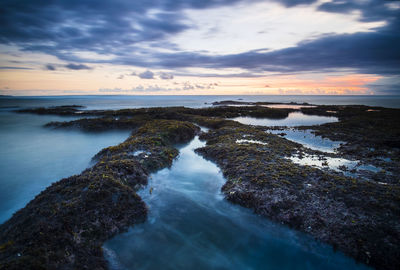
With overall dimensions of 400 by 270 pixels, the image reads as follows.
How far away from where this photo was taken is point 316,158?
17797mm

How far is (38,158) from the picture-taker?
21203 mm

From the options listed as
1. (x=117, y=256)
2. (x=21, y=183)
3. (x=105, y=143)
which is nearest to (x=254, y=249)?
(x=117, y=256)

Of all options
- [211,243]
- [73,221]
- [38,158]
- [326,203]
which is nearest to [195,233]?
[211,243]

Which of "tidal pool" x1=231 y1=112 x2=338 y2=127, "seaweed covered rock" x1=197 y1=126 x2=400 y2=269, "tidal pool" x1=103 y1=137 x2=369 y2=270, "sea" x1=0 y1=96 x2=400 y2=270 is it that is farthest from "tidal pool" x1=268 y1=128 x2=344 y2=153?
"tidal pool" x1=103 y1=137 x2=369 y2=270

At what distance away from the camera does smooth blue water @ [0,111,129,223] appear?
14.0 meters

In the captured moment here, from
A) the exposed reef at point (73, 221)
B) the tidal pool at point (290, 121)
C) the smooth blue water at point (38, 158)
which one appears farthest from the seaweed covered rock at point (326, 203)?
the tidal pool at point (290, 121)

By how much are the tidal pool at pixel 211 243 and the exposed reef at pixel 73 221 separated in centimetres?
73

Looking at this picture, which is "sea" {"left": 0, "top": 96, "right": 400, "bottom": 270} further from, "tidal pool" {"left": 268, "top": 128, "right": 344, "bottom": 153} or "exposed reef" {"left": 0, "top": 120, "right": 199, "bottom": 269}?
"tidal pool" {"left": 268, "top": 128, "right": 344, "bottom": 153}

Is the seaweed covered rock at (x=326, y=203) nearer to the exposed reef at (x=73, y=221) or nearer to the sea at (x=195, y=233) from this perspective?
the sea at (x=195, y=233)

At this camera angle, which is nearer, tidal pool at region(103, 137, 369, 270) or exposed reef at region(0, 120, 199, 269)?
exposed reef at region(0, 120, 199, 269)

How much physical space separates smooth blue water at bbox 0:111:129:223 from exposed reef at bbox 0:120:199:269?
4727mm

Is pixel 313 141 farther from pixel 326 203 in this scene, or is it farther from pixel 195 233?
pixel 195 233

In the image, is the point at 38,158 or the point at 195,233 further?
the point at 38,158

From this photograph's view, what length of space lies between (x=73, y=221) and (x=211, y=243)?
587cm
